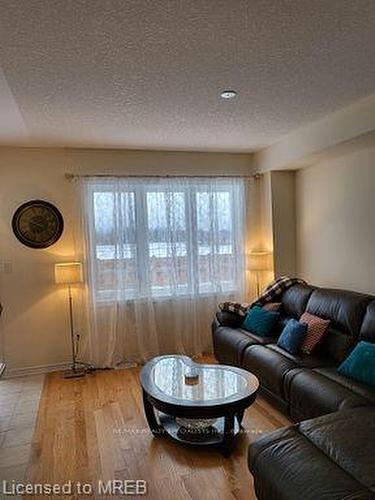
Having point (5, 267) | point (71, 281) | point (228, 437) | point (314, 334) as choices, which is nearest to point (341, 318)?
point (314, 334)

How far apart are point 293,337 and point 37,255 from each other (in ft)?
9.34

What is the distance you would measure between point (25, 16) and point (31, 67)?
542mm

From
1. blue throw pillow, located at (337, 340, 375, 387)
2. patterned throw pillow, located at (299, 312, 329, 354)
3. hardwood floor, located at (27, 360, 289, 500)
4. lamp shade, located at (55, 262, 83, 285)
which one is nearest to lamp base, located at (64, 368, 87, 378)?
hardwood floor, located at (27, 360, 289, 500)

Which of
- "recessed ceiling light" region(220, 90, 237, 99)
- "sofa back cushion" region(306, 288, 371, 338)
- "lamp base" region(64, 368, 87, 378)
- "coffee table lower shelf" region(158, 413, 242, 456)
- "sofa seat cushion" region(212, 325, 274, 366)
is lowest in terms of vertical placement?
"lamp base" region(64, 368, 87, 378)

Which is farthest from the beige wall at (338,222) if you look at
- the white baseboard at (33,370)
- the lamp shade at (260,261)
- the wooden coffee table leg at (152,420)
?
the white baseboard at (33,370)

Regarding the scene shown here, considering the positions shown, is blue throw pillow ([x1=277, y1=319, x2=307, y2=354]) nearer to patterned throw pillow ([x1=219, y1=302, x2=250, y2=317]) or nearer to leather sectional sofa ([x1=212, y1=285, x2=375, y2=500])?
leather sectional sofa ([x1=212, y1=285, x2=375, y2=500])

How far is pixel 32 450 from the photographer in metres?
2.68

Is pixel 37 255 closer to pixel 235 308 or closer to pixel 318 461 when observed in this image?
pixel 235 308

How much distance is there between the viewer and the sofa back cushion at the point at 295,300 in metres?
3.80

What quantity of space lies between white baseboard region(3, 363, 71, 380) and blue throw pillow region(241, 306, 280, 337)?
213 cm

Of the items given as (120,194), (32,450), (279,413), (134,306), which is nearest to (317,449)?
(279,413)

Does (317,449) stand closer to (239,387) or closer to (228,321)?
(239,387)

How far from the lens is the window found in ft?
14.2

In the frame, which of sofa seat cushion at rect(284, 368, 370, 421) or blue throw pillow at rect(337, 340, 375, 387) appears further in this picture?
blue throw pillow at rect(337, 340, 375, 387)
